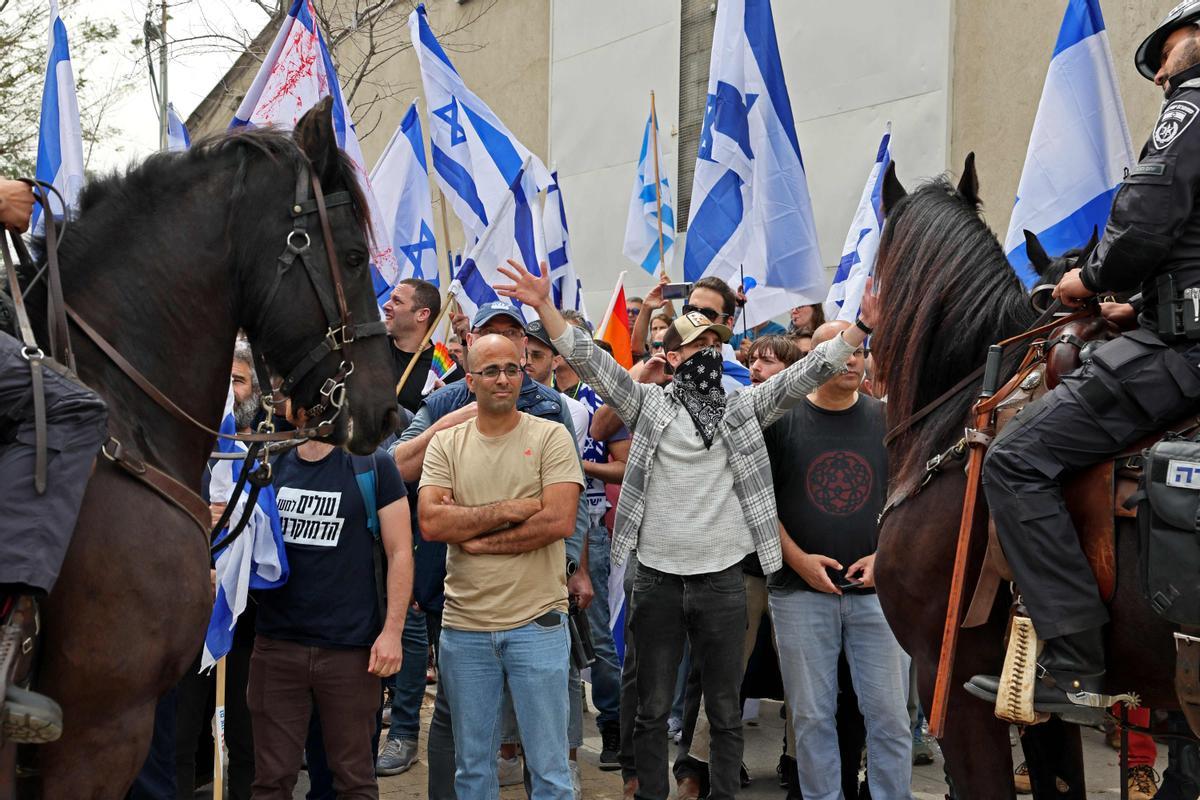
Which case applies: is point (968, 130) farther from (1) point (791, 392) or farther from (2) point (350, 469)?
(2) point (350, 469)

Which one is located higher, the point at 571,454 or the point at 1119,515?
the point at 571,454

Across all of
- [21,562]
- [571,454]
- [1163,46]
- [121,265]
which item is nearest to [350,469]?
[571,454]

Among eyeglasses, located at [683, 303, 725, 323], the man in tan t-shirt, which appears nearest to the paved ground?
the man in tan t-shirt

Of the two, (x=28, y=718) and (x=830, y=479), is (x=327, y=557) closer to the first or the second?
(x=28, y=718)

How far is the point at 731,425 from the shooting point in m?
5.98

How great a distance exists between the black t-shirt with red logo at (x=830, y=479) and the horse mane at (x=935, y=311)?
1.27 metres

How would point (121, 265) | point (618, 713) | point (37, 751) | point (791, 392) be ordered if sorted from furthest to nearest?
point (618, 713), point (791, 392), point (121, 265), point (37, 751)

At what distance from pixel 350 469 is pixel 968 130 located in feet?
31.6

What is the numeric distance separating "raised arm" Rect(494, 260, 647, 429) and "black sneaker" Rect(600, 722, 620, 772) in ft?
8.16

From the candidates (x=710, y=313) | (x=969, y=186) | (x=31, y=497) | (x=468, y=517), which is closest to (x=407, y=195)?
(x=710, y=313)

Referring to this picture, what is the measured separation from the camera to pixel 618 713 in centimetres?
762

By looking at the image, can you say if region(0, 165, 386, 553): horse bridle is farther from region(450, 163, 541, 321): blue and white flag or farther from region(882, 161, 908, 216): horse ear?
region(450, 163, 541, 321): blue and white flag

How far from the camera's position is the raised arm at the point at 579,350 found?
17.9 feet

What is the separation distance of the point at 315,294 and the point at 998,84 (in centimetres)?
1067
